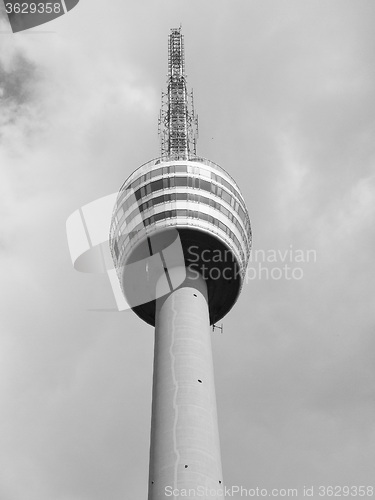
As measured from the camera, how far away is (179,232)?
67188 millimetres

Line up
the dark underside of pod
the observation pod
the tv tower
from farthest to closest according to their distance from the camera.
→ the observation pod < the dark underside of pod < the tv tower

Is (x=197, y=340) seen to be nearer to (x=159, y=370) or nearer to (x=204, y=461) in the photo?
(x=159, y=370)

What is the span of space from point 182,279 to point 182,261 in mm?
1838

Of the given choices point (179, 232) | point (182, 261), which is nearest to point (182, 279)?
point (182, 261)

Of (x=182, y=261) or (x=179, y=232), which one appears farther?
(x=179, y=232)

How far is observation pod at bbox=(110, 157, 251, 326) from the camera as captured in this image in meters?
67.4

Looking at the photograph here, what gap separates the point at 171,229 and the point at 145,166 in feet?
32.0

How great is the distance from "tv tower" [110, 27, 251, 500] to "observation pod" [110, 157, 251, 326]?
0.10 m

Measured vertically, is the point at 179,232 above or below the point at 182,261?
above

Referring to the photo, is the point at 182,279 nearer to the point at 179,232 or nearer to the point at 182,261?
the point at 182,261

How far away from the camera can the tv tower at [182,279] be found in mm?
54562

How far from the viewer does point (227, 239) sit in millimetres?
68625

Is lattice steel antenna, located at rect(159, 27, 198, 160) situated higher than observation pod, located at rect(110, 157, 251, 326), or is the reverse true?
lattice steel antenna, located at rect(159, 27, 198, 160)

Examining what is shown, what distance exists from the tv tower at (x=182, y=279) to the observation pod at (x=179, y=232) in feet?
0.32
